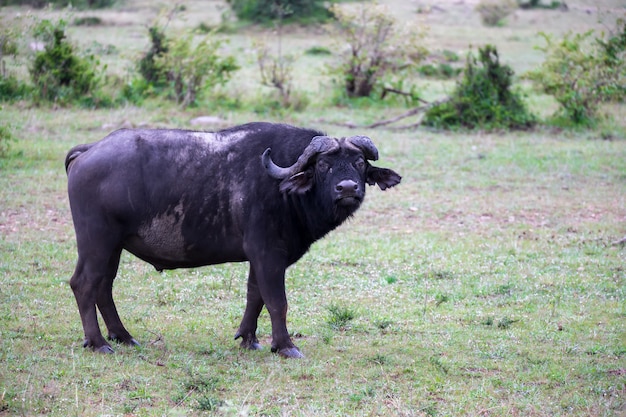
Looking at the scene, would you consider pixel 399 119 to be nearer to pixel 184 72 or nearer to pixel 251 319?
pixel 184 72

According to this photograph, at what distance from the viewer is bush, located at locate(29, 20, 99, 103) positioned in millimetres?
17703

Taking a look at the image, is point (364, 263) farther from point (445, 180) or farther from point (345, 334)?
point (445, 180)

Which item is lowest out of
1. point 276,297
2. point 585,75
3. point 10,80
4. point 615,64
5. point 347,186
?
point 10,80

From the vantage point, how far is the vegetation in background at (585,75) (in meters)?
18.6

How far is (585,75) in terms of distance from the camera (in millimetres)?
18750

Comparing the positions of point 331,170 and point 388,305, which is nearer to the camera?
point 331,170

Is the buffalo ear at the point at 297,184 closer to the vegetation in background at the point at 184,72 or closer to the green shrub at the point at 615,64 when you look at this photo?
the vegetation in background at the point at 184,72

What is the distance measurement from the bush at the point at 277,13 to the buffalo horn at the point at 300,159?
23.1 metres

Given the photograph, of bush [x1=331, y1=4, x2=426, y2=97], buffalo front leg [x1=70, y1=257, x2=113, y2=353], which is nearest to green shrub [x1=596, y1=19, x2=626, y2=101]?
bush [x1=331, y1=4, x2=426, y2=97]

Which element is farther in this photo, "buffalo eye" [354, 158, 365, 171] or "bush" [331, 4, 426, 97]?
"bush" [331, 4, 426, 97]

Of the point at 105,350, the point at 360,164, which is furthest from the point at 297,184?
the point at 105,350

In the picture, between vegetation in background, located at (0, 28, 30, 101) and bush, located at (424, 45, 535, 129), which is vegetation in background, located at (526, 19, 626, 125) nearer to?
bush, located at (424, 45, 535, 129)

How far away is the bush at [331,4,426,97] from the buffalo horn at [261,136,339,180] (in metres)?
14.1

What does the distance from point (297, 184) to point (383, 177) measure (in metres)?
0.85
